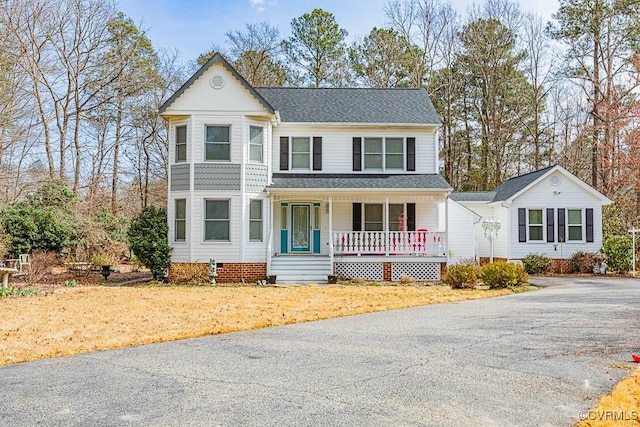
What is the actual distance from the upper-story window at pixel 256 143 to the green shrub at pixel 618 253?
15.2m

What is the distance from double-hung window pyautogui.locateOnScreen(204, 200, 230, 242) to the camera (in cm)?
1905

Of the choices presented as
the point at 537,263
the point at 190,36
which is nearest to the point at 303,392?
the point at 537,263

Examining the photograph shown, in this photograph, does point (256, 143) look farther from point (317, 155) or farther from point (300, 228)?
point (300, 228)

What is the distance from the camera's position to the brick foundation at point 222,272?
61.2 ft

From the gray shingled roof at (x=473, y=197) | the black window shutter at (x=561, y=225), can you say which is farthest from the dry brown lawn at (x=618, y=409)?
the gray shingled roof at (x=473, y=197)

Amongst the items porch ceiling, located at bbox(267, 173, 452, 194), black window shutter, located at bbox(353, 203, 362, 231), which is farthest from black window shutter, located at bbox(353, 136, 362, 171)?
black window shutter, located at bbox(353, 203, 362, 231)

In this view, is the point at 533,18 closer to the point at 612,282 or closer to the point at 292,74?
the point at 292,74

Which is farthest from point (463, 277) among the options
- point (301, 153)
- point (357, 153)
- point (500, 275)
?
point (301, 153)

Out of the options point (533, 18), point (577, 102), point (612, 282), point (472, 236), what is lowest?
point (612, 282)

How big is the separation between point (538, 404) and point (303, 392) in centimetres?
232

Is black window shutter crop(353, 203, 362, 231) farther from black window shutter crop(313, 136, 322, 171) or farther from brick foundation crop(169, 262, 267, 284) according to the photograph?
brick foundation crop(169, 262, 267, 284)

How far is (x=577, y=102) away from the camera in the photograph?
34250 millimetres

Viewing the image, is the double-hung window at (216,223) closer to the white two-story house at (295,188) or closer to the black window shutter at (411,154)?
the white two-story house at (295,188)

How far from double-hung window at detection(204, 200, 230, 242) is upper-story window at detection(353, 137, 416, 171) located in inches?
214
